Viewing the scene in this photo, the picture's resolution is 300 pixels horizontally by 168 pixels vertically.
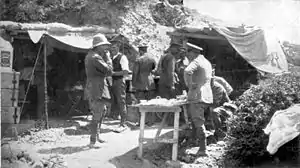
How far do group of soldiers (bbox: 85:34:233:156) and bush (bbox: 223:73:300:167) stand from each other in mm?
538

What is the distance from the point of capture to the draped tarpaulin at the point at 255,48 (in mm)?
11016

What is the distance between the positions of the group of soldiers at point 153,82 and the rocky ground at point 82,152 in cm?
33

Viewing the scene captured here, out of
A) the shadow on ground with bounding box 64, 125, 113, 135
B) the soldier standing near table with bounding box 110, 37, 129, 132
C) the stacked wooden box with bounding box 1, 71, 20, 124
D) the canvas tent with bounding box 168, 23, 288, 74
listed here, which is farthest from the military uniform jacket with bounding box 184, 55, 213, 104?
the canvas tent with bounding box 168, 23, 288, 74

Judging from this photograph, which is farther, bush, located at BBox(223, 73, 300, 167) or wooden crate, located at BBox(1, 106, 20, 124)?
wooden crate, located at BBox(1, 106, 20, 124)

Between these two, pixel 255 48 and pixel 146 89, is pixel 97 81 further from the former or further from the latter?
pixel 255 48

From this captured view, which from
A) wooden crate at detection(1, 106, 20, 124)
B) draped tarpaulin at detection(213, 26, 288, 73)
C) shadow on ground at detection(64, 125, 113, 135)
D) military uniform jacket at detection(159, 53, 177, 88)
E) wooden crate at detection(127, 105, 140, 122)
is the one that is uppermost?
draped tarpaulin at detection(213, 26, 288, 73)

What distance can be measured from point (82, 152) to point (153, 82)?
10.7 feet

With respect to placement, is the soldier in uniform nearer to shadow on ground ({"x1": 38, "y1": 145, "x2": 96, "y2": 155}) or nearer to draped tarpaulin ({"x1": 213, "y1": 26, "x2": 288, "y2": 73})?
draped tarpaulin ({"x1": 213, "y1": 26, "x2": 288, "y2": 73})

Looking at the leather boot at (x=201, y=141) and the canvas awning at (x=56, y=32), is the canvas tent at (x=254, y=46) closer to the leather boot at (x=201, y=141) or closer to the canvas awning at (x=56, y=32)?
the canvas awning at (x=56, y=32)

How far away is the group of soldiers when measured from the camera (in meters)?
7.20

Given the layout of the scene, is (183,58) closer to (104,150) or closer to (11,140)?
(104,150)

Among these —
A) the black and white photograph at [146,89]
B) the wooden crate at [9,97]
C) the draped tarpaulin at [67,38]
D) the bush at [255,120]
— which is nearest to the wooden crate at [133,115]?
the black and white photograph at [146,89]

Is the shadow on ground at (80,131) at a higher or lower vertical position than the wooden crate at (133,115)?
lower

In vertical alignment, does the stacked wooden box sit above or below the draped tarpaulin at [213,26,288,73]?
below
